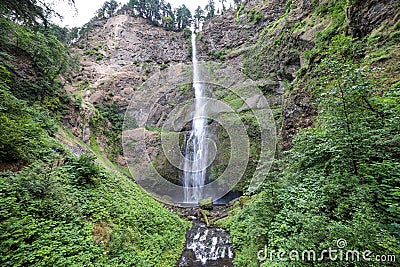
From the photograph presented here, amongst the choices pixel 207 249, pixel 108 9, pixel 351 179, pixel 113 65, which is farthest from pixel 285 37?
pixel 108 9

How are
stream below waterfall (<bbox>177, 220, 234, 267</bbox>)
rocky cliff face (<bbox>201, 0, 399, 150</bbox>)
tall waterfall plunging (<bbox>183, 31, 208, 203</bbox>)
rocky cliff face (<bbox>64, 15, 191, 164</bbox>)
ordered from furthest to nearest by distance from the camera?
rocky cliff face (<bbox>64, 15, 191, 164</bbox>)
tall waterfall plunging (<bbox>183, 31, 208, 203</bbox>)
stream below waterfall (<bbox>177, 220, 234, 267</bbox>)
rocky cliff face (<bbox>201, 0, 399, 150</bbox>)

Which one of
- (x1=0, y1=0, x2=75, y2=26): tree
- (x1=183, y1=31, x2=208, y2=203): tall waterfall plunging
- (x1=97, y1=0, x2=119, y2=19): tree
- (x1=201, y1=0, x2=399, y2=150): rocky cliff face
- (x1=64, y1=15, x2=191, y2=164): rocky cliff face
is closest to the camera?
(x1=0, y1=0, x2=75, y2=26): tree

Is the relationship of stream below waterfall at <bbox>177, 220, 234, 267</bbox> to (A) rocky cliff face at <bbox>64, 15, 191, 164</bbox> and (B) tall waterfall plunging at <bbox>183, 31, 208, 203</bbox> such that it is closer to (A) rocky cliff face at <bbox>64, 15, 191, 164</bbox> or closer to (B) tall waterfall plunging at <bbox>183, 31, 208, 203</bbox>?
(B) tall waterfall plunging at <bbox>183, 31, 208, 203</bbox>

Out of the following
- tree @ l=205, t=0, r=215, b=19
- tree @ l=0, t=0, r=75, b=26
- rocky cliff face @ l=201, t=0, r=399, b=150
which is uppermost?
tree @ l=205, t=0, r=215, b=19

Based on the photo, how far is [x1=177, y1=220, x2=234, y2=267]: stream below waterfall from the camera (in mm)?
6781

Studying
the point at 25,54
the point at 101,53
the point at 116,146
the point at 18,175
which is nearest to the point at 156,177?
the point at 116,146

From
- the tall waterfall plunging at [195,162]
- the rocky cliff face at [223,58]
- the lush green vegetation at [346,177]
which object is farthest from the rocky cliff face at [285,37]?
the tall waterfall plunging at [195,162]

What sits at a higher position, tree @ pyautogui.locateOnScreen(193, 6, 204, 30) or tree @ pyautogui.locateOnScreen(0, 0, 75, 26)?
tree @ pyautogui.locateOnScreen(193, 6, 204, 30)

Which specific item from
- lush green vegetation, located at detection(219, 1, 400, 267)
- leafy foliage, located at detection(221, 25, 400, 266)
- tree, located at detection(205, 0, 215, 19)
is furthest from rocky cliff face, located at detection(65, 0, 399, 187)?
tree, located at detection(205, 0, 215, 19)

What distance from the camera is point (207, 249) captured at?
7.68 metres

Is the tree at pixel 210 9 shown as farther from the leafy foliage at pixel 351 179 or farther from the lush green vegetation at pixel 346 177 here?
the leafy foliage at pixel 351 179

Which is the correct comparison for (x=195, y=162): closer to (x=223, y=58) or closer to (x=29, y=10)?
(x=29, y=10)

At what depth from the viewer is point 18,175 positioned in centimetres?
458

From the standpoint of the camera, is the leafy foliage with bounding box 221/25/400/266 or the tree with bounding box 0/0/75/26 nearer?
the leafy foliage with bounding box 221/25/400/266
